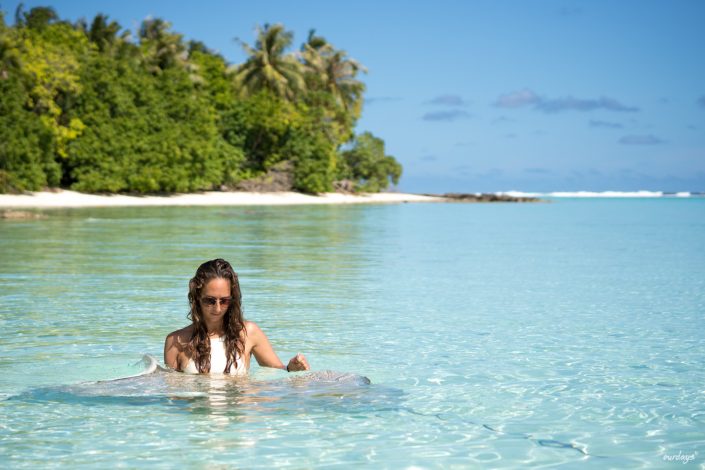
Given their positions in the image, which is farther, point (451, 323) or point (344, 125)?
point (344, 125)

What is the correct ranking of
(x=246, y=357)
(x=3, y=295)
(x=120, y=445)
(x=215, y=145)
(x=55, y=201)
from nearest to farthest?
(x=120, y=445), (x=246, y=357), (x=3, y=295), (x=55, y=201), (x=215, y=145)

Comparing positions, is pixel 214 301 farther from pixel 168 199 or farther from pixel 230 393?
pixel 168 199

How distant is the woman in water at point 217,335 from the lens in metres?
6.21

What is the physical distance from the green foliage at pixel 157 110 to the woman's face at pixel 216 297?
117 feet

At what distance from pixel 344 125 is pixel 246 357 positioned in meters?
66.4

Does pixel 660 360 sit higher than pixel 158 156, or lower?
lower

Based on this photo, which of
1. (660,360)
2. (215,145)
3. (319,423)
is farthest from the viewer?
(215,145)

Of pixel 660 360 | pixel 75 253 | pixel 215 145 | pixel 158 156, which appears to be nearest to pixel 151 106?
pixel 158 156

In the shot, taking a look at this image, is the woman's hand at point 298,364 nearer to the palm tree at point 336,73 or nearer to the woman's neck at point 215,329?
the woman's neck at point 215,329

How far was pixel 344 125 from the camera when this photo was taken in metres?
72.4

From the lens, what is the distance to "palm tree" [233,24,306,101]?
63594 millimetres

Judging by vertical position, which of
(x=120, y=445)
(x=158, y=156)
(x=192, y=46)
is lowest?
(x=120, y=445)

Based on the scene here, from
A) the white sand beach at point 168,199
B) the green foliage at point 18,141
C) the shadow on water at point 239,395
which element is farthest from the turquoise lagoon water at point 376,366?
the white sand beach at point 168,199

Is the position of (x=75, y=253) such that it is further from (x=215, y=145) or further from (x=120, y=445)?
(x=215, y=145)
